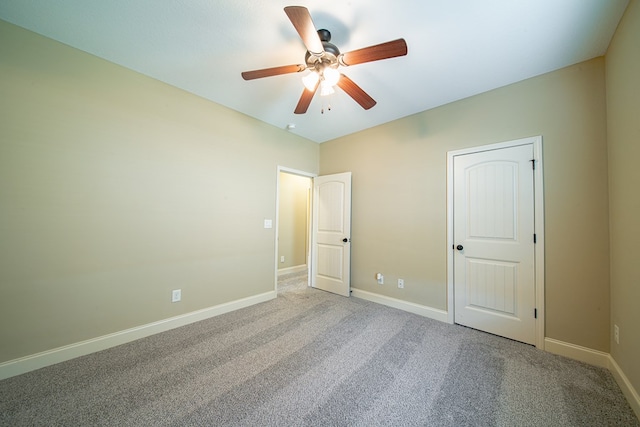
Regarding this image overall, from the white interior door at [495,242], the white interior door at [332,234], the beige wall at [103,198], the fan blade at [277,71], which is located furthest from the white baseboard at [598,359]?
the beige wall at [103,198]

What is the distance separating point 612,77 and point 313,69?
2347 mm

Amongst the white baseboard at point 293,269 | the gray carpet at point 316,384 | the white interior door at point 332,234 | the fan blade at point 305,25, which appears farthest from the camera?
the white baseboard at point 293,269

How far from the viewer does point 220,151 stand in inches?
110

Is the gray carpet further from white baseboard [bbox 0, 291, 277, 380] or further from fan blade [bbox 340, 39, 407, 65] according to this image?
fan blade [bbox 340, 39, 407, 65]

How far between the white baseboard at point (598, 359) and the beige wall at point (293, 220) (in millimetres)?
4099

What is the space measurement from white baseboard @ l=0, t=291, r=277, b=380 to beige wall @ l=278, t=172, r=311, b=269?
2.11 meters

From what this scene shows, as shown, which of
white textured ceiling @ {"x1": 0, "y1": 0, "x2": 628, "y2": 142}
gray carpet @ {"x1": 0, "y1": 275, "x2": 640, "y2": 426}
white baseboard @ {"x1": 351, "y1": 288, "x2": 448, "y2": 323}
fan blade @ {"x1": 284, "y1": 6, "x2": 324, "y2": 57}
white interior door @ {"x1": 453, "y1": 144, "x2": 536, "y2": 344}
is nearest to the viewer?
fan blade @ {"x1": 284, "y1": 6, "x2": 324, "y2": 57}

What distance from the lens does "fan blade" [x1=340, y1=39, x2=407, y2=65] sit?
4.50ft

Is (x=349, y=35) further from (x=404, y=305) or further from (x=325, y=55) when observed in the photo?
(x=404, y=305)

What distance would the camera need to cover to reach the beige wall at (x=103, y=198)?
1.69 m

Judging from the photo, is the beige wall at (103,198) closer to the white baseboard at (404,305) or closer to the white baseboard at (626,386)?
the white baseboard at (404,305)

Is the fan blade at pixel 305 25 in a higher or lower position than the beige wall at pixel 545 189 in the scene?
higher

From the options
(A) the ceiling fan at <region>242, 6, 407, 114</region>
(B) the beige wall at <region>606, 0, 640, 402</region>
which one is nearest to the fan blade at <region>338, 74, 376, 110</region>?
(A) the ceiling fan at <region>242, 6, 407, 114</region>

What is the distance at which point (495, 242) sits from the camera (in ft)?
7.61
